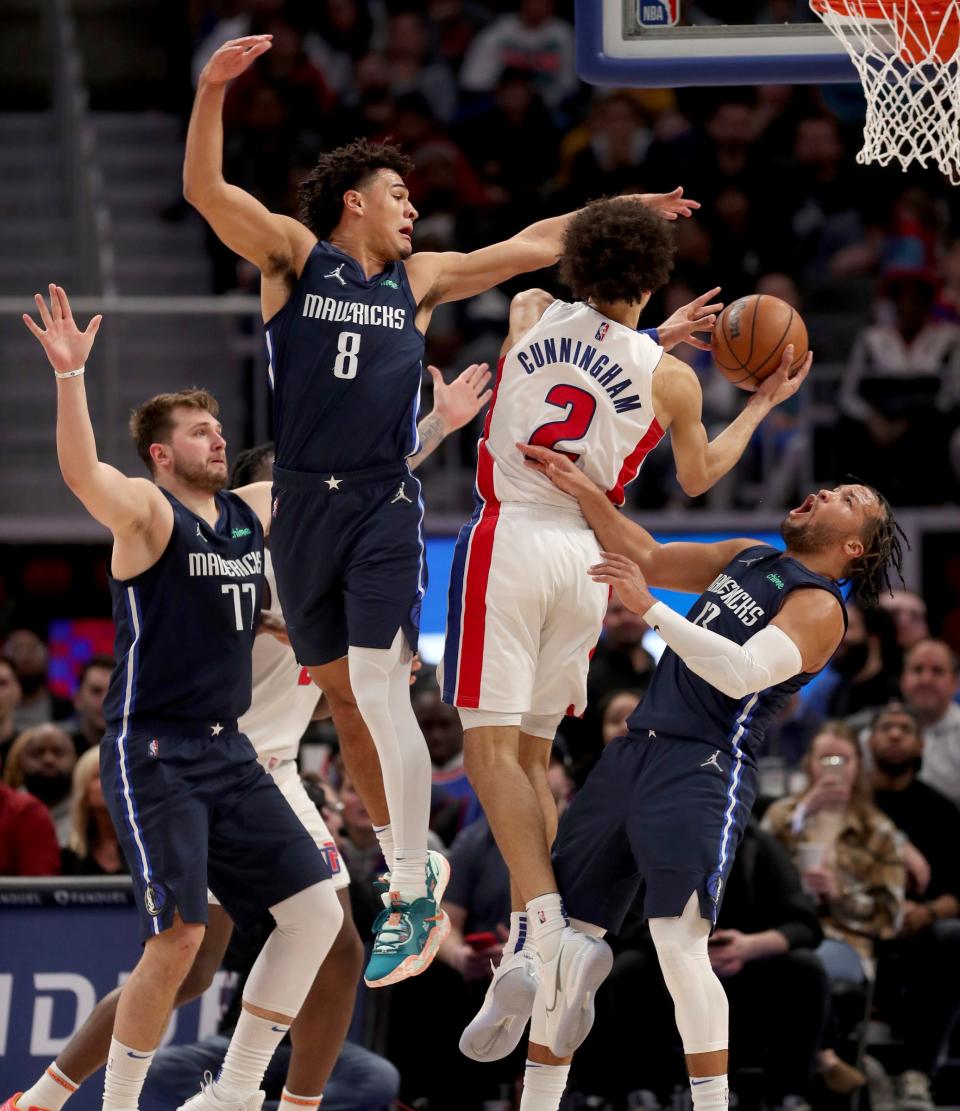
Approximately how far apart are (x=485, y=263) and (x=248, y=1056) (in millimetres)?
3056

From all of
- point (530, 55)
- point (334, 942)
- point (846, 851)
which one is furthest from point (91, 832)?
point (530, 55)

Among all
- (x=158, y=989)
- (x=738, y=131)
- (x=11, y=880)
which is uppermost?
(x=738, y=131)

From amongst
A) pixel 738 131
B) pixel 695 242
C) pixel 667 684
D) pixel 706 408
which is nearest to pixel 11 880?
pixel 667 684

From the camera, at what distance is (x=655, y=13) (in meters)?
7.63

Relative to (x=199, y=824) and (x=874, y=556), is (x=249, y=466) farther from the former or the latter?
(x=874, y=556)

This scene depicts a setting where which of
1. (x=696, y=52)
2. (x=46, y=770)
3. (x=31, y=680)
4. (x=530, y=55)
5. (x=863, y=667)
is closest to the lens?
(x=696, y=52)

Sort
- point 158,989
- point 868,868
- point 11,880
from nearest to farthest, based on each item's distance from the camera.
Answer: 1. point 158,989
2. point 11,880
3. point 868,868

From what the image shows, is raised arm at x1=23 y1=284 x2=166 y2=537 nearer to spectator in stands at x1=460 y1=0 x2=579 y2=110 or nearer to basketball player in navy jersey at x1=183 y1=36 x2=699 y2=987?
basketball player in navy jersey at x1=183 y1=36 x2=699 y2=987

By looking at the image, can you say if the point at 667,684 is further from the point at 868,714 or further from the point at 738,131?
the point at 738,131

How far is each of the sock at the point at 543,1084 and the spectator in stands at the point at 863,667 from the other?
5.19 m

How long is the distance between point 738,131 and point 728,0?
1.37 meters

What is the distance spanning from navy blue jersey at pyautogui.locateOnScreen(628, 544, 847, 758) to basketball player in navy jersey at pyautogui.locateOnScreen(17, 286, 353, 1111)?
55.7 inches

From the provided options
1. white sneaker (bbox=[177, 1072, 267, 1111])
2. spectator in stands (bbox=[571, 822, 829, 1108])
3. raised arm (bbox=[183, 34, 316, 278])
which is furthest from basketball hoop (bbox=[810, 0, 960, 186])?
white sneaker (bbox=[177, 1072, 267, 1111])

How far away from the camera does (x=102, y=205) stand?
16094mm
